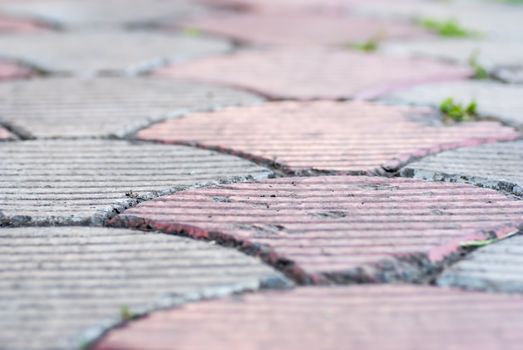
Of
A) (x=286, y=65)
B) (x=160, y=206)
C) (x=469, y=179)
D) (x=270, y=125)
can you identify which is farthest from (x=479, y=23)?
(x=160, y=206)

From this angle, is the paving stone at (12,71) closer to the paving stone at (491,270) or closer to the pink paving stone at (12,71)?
the pink paving stone at (12,71)

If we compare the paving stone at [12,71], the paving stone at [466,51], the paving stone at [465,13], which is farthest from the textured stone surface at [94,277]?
the paving stone at [465,13]

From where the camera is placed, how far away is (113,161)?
174 cm

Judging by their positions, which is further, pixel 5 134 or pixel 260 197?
pixel 5 134

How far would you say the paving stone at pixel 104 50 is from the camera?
104 inches

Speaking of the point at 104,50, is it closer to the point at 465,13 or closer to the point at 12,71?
the point at 12,71

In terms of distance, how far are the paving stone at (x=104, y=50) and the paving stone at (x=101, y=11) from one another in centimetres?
30

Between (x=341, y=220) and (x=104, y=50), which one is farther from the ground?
(x=104, y=50)

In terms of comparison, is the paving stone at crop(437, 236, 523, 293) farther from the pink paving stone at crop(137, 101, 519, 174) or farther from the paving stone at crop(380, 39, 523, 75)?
the paving stone at crop(380, 39, 523, 75)

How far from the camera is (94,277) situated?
120 cm

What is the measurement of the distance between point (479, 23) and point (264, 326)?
9.30ft

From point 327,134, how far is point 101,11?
7.38ft

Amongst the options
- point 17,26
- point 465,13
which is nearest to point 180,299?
point 17,26

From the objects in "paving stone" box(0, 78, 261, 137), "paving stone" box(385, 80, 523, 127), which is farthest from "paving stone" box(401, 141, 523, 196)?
"paving stone" box(0, 78, 261, 137)
